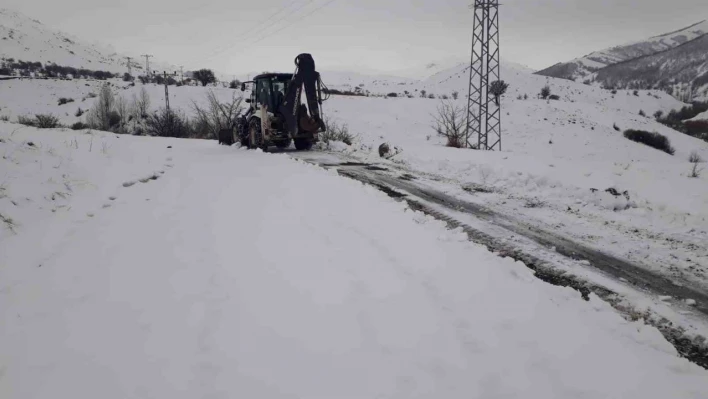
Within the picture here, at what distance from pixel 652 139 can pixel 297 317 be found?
38351mm

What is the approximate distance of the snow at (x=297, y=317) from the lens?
2289 mm

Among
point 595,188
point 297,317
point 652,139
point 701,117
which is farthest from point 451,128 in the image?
point 701,117

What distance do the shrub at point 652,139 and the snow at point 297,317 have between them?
35.1 meters

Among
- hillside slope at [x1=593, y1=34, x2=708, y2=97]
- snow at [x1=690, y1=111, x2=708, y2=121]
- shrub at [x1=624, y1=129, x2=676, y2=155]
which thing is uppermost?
hillside slope at [x1=593, y1=34, x2=708, y2=97]

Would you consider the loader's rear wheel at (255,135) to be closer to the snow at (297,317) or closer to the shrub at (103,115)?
the snow at (297,317)

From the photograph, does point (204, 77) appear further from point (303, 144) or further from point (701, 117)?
point (701, 117)

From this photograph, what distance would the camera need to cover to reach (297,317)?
295 centimetres

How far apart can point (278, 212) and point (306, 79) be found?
8.32 m

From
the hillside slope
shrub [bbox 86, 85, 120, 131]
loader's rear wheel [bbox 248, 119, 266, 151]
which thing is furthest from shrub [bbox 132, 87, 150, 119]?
the hillside slope

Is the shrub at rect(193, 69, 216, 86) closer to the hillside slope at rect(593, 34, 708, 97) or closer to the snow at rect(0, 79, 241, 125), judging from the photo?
the snow at rect(0, 79, 241, 125)

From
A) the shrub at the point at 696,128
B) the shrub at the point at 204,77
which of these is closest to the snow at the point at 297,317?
the shrub at the point at 204,77

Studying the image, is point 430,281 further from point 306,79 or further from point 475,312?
point 306,79

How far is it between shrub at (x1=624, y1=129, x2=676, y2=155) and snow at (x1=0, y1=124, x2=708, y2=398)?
35.1 meters

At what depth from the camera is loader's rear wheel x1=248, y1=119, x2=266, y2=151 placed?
13.7m
